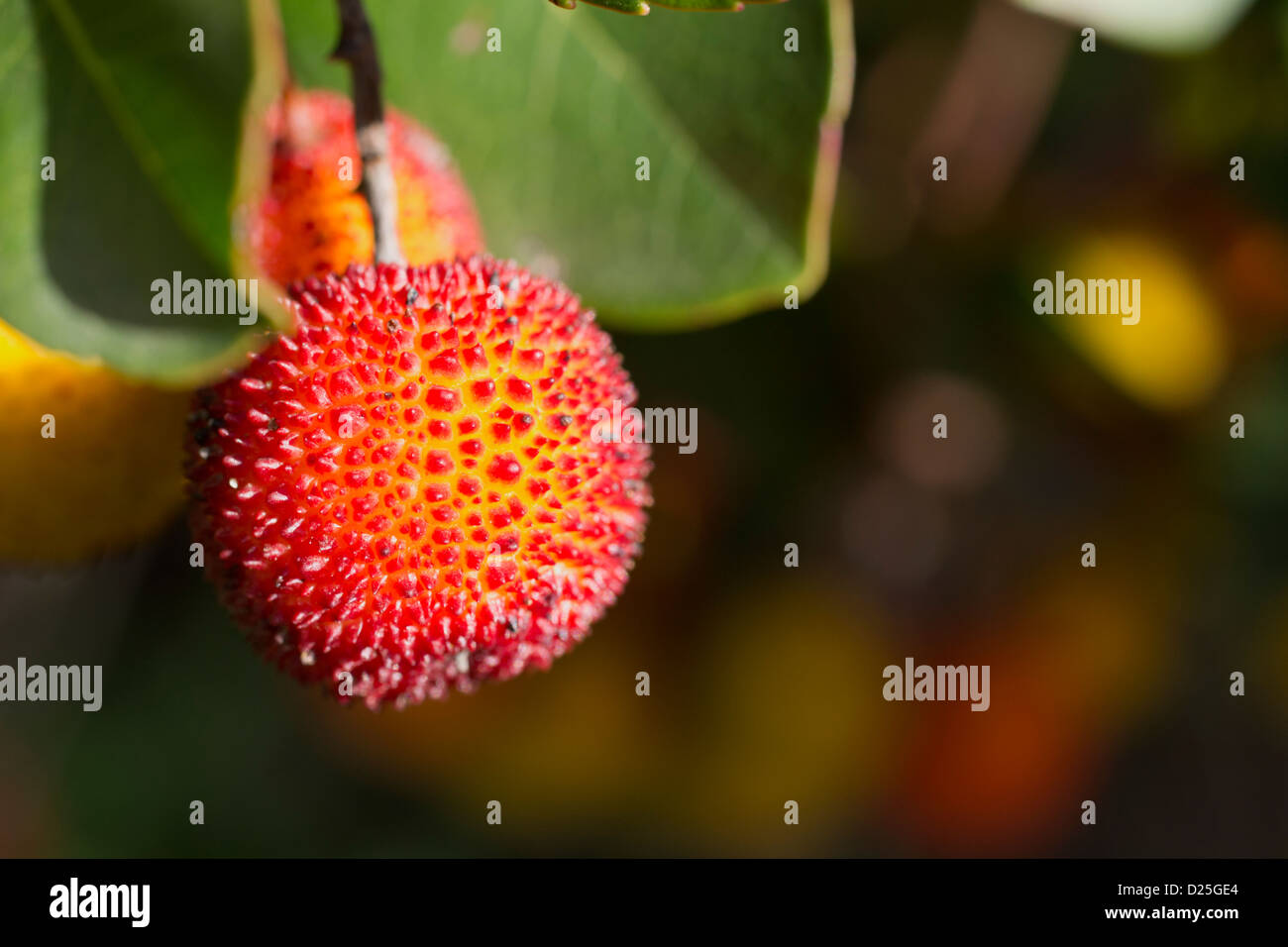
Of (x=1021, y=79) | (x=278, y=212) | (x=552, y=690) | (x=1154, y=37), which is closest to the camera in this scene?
(x=278, y=212)

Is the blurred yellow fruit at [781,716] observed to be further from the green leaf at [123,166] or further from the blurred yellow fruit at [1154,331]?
the green leaf at [123,166]

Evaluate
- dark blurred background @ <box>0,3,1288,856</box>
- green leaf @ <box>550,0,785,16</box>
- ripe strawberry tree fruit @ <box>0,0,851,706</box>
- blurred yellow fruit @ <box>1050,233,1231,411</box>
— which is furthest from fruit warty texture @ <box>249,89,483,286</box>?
blurred yellow fruit @ <box>1050,233,1231,411</box>

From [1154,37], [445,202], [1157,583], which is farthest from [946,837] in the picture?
[445,202]

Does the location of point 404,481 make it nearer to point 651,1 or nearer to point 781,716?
point 651,1

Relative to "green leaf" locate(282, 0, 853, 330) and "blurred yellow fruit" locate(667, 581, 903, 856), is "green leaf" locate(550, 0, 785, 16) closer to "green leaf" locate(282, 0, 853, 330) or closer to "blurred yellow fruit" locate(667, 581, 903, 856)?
"green leaf" locate(282, 0, 853, 330)

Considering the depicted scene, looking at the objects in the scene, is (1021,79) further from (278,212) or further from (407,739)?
(407,739)

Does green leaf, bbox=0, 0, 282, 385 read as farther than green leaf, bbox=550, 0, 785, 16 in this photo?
Yes
